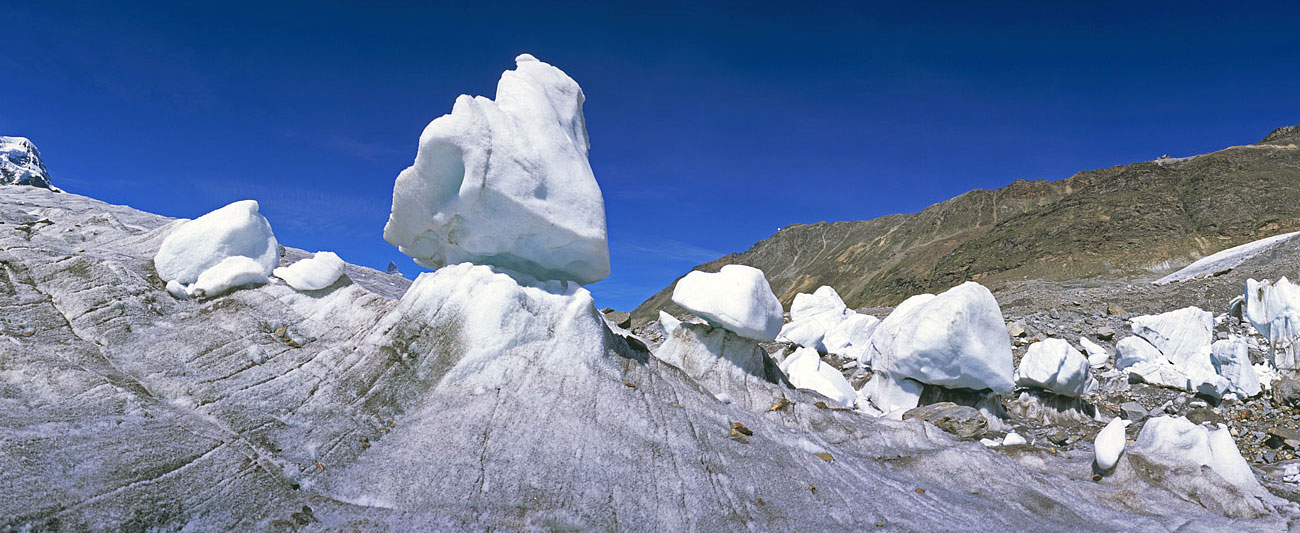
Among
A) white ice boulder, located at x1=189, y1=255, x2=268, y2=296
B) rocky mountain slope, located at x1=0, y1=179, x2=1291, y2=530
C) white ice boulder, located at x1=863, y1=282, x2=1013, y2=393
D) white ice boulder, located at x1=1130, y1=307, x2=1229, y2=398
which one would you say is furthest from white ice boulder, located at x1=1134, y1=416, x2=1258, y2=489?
white ice boulder, located at x1=189, y1=255, x2=268, y2=296

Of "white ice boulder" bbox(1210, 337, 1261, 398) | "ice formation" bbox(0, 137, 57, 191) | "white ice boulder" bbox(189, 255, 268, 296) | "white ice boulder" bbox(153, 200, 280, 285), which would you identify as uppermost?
"ice formation" bbox(0, 137, 57, 191)

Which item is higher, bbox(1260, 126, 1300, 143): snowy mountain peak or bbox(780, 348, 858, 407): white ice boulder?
bbox(1260, 126, 1300, 143): snowy mountain peak

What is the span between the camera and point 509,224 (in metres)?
10.5

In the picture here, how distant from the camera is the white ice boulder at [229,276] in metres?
10.2

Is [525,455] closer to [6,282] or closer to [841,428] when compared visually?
[841,428]

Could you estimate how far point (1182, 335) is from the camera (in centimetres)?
2158

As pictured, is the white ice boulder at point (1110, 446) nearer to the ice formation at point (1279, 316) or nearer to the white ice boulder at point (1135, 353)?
the ice formation at point (1279, 316)

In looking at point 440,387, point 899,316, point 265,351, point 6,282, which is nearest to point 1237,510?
point 899,316

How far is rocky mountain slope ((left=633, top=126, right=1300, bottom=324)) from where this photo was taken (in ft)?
253

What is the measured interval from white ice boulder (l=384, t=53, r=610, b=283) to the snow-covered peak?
2394 centimetres

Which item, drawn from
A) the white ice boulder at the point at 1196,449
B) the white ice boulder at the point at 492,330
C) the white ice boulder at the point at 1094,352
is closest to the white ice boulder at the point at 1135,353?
the white ice boulder at the point at 1094,352

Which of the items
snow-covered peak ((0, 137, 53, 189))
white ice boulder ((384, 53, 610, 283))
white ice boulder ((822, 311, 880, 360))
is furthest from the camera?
white ice boulder ((822, 311, 880, 360))

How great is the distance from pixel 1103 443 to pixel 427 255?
12.5 m

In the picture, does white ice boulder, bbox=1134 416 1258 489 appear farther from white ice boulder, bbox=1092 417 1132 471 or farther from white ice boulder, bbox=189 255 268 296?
white ice boulder, bbox=189 255 268 296
